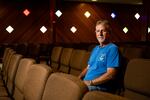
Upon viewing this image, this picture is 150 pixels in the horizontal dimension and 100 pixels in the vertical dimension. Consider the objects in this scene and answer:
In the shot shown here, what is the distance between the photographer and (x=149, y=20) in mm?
10242

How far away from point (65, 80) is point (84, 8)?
12405mm

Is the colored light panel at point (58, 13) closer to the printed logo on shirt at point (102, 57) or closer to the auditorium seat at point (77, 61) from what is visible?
the auditorium seat at point (77, 61)

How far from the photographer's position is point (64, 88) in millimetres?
1326

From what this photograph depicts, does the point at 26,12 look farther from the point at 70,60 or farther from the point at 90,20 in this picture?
the point at 70,60

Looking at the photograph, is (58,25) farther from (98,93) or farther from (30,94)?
(98,93)

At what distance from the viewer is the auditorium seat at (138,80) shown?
1.97m

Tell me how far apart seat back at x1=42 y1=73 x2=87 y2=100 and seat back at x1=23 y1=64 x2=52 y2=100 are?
123 mm

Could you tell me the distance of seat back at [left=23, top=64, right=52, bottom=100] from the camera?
1.71m

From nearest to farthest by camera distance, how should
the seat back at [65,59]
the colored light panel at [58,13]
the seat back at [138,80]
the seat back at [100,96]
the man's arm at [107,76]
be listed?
the seat back at [100,96]
the seat back at [138,80]
the man's arm at [107,76]
the seat back at [65,59]
the colored light panel at [58,13]

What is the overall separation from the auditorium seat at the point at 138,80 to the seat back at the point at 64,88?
2.44ft

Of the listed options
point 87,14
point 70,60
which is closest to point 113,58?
point 70,60

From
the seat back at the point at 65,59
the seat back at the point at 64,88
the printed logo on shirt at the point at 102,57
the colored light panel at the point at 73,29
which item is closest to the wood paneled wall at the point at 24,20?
the colored light panel at the point at 73,29

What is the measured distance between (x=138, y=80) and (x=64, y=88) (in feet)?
2.90

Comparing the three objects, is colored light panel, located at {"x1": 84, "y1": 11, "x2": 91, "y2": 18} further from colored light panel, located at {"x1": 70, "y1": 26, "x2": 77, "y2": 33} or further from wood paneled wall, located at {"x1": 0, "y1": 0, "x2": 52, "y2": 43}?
wood paneled wall, located at {"x1": 0, "y1": 0, "x2": 52, "y2": 43}
